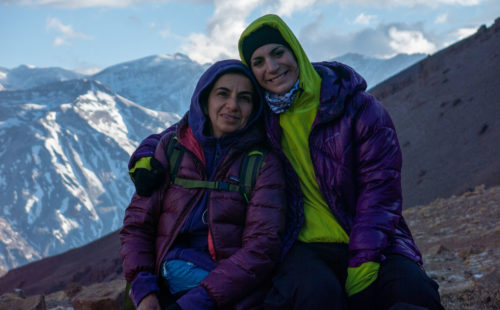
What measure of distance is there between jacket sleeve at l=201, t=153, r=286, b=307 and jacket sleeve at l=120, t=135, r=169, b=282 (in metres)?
0.50

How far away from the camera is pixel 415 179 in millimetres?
18484

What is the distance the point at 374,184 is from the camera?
265cm

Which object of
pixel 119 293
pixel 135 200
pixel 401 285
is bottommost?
pixel 119 293

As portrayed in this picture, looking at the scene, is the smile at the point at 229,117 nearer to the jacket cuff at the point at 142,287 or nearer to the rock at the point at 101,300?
the jacket cuff at the point at 142,287

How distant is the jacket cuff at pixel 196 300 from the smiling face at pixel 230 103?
108cm

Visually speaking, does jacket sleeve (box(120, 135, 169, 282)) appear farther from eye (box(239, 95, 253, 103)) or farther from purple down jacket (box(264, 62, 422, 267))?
purple down jacket (box(264, 62, 422, 267))

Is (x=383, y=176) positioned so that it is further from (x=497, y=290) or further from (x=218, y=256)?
(x=497, y=290)

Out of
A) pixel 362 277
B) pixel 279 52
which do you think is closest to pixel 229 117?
pixel 279 52

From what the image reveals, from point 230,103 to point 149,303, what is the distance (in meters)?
1.39

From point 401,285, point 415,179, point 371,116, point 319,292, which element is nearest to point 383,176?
point 371,116

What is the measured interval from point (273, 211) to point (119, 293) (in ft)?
9.18

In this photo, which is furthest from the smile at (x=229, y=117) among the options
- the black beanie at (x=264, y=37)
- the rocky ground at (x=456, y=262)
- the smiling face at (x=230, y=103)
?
the rocky ground at (x=456, y=262)

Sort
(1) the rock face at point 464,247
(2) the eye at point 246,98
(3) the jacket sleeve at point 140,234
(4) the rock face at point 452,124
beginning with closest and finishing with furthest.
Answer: (3) the jacket sleeve at point 140,234 → (2) the eye at point 246,98 → (1) the rock face at point 464,247 → (4) the rock face at point 452,124

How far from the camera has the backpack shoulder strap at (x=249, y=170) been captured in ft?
8.79
